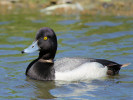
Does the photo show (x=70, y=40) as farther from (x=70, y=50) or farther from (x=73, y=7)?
(x=73, y=7)

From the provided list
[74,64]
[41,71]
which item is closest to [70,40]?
[74,64]

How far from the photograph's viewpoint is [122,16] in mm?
13680

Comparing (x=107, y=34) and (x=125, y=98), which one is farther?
(x=107, y=34)

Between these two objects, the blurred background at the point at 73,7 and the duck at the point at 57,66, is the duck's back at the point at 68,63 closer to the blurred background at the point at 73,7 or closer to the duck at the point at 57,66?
the duck at the point at 57,66

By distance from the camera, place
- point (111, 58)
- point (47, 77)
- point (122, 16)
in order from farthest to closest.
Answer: point (122, 16)
point (111, 58)
point (47, 77)

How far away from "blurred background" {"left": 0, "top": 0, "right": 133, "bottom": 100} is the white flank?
0.47 ft

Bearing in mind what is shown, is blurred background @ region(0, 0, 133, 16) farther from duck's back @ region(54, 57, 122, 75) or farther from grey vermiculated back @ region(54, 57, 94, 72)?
grey vermiculated back @ region(54, 57, 94, 72)

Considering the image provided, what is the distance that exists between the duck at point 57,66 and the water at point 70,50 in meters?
0.15

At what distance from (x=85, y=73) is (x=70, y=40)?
3530 millimetres

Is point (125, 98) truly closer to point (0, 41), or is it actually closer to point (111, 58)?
point (111, 58)

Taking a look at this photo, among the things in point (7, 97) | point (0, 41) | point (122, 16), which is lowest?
point (7, 97)

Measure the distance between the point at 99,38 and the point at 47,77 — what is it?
13.3ft

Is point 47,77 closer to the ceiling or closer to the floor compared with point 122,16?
closer to the floor

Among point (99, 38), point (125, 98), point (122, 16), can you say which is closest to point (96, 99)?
point (125, 98)
